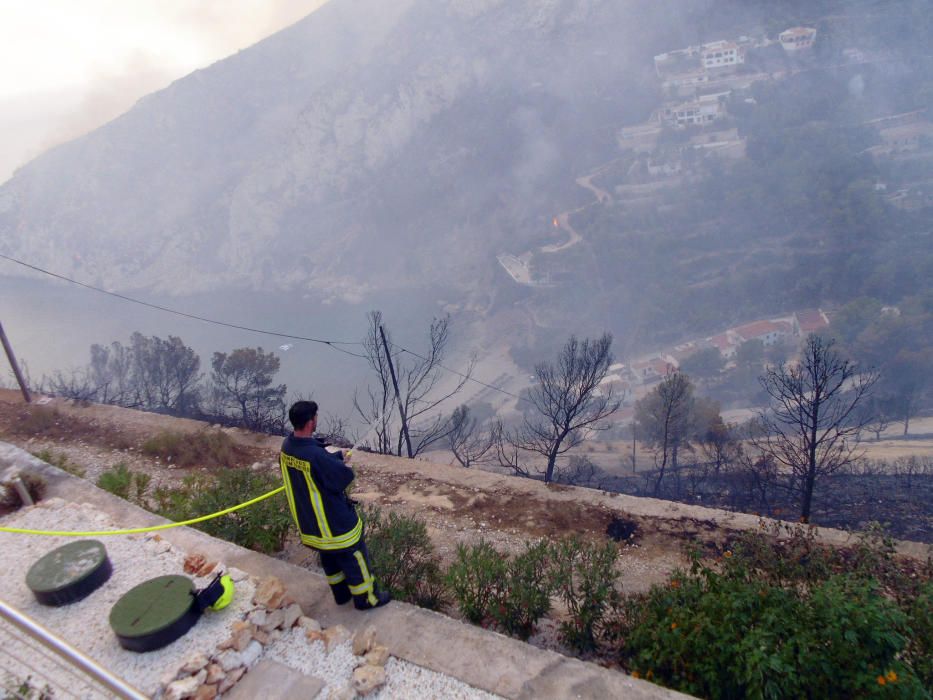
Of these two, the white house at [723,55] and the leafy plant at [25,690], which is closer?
the leafy plant at [25,690]

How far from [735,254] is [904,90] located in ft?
117

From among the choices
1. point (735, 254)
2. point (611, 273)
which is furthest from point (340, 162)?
point (735, 254)

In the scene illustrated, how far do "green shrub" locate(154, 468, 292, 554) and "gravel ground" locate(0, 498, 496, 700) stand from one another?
0.62 m

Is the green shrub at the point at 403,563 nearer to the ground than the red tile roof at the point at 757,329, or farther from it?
farther from it

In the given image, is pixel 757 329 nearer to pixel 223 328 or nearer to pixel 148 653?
pixel 148 653

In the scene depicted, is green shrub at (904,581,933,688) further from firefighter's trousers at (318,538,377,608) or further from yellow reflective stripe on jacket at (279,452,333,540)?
yellow reflective stripe on jacket at (279,452,333,540)

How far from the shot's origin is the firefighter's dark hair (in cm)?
324

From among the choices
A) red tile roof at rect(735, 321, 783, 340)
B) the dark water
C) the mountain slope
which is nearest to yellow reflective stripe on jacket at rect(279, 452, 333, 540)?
the dark water

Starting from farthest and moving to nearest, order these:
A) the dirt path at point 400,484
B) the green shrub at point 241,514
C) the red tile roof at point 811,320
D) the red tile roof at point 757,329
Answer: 1. the red tile roof at point 757,329
2. the red tile roof at point 811,320
3. the dirt path at point 400,484
4. the green shrub at point 241,514

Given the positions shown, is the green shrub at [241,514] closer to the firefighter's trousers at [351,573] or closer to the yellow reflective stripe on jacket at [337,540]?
the firefighter's trousers at [351,573]

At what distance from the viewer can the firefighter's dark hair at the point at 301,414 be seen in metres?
3.24

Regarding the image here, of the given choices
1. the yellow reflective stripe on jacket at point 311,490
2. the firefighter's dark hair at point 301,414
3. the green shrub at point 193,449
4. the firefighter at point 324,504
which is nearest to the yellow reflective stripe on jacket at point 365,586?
the firefighter at point 324,504

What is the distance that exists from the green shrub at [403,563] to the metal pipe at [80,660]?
6.85 feet

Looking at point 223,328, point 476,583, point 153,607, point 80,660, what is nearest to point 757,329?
point 476,583
